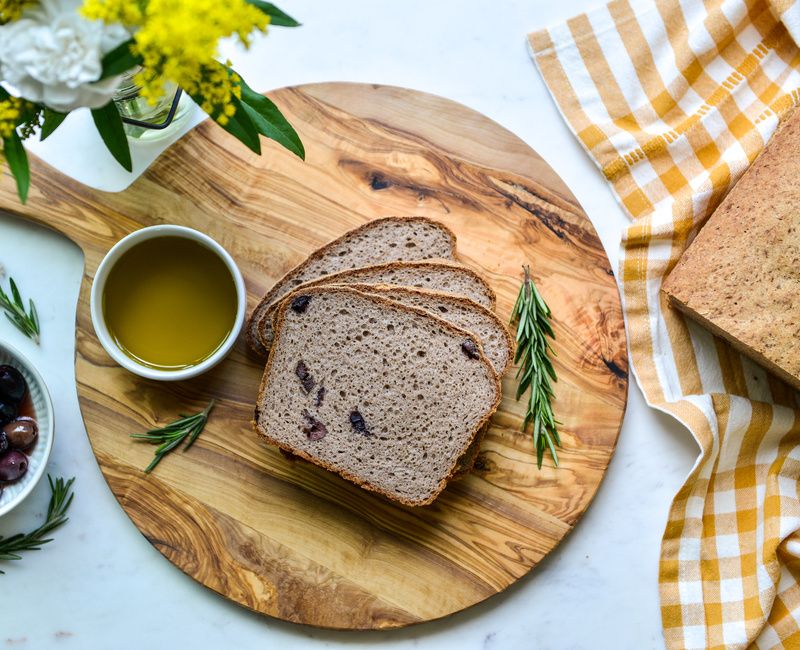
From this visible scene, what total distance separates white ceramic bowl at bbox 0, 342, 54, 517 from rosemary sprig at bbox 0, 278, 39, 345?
17cm

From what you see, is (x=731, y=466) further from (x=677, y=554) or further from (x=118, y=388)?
(x=118, y=388)

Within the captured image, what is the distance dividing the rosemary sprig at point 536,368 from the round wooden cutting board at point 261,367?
Answer: 4 cm

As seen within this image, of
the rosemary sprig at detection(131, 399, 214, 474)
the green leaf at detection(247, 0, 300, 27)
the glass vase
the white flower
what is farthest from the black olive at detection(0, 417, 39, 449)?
the green leaf at detection(247, 0, 300, 27)

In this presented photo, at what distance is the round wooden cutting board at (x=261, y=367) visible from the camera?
8.04 ft

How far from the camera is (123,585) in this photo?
257 centimetres

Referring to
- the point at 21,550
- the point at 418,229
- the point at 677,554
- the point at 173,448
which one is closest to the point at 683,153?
the point at 418,229

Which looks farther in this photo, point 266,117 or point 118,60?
point 266,117

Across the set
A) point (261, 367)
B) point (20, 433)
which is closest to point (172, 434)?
point (261, 367)

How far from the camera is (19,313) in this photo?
2.56 metres

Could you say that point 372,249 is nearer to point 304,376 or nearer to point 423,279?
point 423,279

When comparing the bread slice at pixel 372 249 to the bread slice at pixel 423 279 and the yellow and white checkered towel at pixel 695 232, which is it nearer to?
the bread slice at pixel 423 279

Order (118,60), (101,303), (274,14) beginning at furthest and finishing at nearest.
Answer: (101,303), (274,14), (118,60)

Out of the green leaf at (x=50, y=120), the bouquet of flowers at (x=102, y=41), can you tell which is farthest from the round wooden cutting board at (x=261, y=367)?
the bouquet of flowers at (x=102, y=41)

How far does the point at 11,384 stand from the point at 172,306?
1.77 feet
